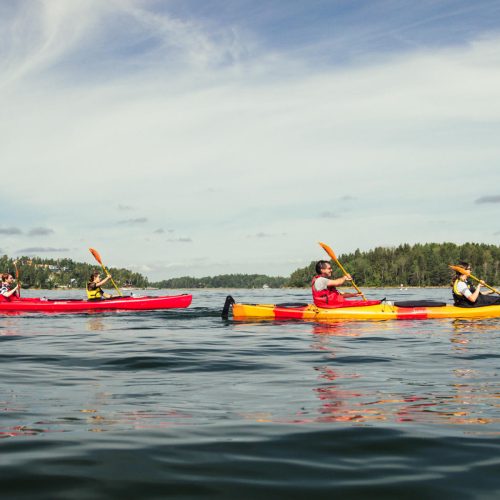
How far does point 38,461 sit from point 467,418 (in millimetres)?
3503

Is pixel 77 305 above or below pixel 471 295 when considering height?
below

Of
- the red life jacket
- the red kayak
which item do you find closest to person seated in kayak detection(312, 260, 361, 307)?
the red life jacket

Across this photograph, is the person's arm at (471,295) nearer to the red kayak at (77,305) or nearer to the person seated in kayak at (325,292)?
the person seated in kayak at (325,292)

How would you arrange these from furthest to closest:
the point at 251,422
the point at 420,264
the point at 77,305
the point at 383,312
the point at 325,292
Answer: the point at 420,264 < the point at 77,305 < the point at 325,292 < the point at 383,312 < the point at 251,422

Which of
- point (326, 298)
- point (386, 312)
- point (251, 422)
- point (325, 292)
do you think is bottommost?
point (251, 422)

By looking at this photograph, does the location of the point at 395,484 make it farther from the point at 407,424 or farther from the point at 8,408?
the point at 8,408

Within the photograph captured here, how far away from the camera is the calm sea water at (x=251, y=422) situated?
360 centimetres

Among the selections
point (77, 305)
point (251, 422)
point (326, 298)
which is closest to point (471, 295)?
point (326, 298)

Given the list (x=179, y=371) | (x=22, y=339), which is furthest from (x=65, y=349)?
(x=179, y=371)

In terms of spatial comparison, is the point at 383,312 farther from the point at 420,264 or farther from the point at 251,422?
the point at 420,264

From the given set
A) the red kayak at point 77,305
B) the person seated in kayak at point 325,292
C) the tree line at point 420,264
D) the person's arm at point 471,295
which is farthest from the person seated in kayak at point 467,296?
the tree line at point 420,264

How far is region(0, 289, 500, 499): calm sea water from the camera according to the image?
360cm

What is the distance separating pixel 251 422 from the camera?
512 cm

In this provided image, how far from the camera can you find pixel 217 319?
19.0 m
